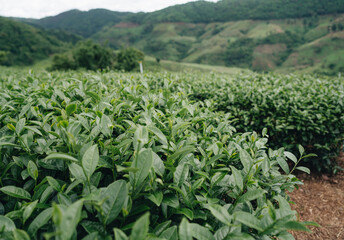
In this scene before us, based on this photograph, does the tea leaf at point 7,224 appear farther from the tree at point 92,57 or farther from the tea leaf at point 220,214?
the tree at point 92,57

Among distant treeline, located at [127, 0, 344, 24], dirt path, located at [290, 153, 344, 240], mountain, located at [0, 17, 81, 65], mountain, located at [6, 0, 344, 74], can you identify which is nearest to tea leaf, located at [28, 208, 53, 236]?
dirt path, located at [290, 153, 344, 240]

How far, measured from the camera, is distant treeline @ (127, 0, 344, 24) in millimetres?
118938

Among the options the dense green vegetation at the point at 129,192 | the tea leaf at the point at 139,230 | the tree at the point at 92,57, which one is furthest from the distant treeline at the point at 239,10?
the tea leaf at the point at 139,230

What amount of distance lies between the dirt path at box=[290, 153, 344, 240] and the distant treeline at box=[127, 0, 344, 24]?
15107 cm

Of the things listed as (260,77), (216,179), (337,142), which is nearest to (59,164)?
(216,179)

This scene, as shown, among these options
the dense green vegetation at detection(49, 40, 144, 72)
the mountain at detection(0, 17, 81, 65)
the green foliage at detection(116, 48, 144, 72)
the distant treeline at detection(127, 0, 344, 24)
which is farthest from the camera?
Answer: the distant treeline at detection(127, 0, 344, 24)

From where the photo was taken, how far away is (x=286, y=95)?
378cm

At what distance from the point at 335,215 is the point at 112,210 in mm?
3915

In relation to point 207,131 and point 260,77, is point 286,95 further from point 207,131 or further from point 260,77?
point 207,131

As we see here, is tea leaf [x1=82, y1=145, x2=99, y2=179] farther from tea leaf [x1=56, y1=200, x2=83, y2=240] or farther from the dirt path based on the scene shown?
the dirt path

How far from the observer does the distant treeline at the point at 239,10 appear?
390 ft

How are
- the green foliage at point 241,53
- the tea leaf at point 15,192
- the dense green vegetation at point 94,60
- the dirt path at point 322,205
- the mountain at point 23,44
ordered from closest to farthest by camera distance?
the tea leaf at point 15,192 < the dirt path at point 322,205 < the dense green vegetation at point 94,60 < the mountain at point 23,44 < the green foliage at point 241,53

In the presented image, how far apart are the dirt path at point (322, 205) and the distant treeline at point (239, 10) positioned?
15107 centimetres

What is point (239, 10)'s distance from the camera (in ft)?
483
